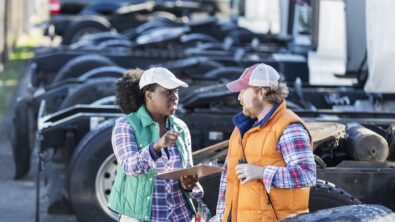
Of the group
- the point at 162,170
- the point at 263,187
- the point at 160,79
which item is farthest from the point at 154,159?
the point at 263,187

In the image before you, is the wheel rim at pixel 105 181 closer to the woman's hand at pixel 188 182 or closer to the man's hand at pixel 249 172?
the woman's hand at pixel 188 182

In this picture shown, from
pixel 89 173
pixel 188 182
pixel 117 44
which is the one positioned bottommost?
pixel 89 173

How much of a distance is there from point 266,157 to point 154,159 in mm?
551

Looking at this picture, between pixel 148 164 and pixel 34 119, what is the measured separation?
6.75m

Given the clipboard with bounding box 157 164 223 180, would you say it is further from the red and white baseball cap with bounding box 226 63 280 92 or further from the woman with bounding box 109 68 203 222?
the red and white baseball cap with bounding box 226 63 280 92

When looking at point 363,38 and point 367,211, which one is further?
point 363,38

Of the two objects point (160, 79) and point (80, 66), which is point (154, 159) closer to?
point (160, 79)

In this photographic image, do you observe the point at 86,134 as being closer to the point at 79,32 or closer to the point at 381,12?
the point at 381,12

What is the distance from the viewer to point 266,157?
5.49 metres

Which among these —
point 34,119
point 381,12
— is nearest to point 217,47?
point 34,119

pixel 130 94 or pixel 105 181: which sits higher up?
pixel 130 94

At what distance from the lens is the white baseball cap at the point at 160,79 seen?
5.80m

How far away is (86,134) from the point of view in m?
9.67

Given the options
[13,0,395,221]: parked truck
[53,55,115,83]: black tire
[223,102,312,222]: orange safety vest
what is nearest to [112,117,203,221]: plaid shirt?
[223,102,312,222]: orange safety vest
